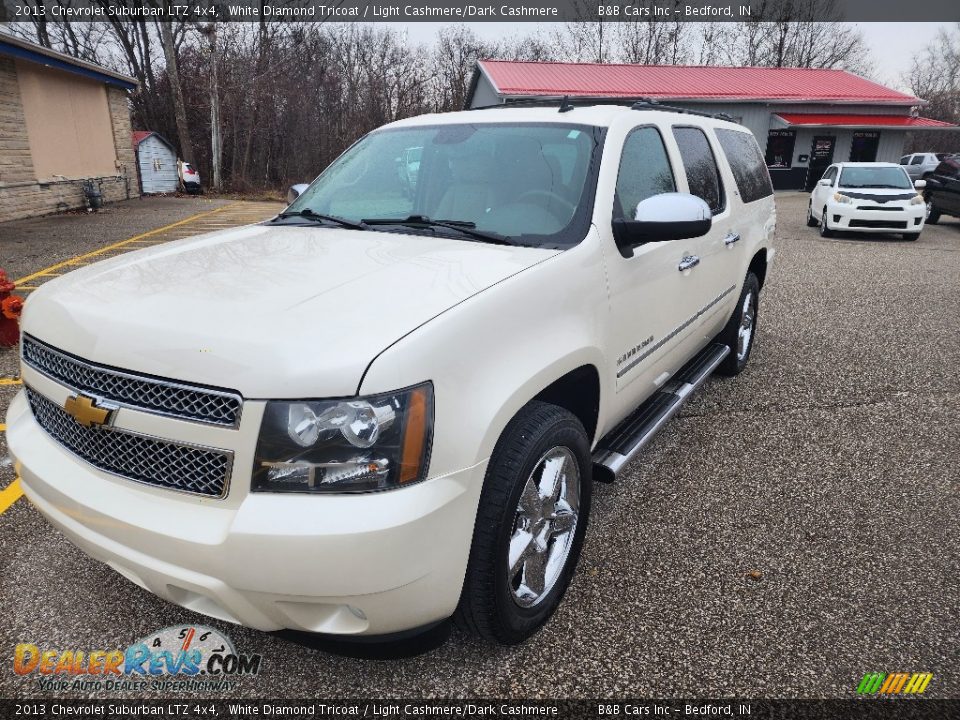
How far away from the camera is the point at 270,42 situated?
32.6 m

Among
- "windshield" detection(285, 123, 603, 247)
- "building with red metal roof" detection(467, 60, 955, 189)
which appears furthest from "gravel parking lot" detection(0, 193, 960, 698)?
"building with red metal roof" detection(467, 60, 955, 189)

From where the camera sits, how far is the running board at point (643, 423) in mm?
2881

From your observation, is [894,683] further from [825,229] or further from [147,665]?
[825,229]

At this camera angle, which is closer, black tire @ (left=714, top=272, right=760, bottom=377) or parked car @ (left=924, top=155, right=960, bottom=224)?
black tire @ (left=714, top=272, right=760, bottom=377)

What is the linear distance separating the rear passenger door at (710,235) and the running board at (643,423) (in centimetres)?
32

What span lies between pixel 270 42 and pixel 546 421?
1408 inches

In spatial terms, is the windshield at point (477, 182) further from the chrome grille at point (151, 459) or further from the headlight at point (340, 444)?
the chrome grille at point (151, 459)

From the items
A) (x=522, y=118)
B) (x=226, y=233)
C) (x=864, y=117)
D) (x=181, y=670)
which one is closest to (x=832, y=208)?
(x=522, y=118)

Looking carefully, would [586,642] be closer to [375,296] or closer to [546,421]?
[546,421]

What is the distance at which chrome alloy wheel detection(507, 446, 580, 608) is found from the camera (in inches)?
88.8

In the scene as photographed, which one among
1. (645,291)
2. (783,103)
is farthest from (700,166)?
→ (783,103)

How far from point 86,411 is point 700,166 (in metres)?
3.45

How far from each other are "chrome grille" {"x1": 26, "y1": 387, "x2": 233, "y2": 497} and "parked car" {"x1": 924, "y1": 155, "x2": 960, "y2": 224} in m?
18.5

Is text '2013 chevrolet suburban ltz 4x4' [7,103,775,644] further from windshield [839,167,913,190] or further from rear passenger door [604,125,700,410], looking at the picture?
windshield [839,167,913,190]
